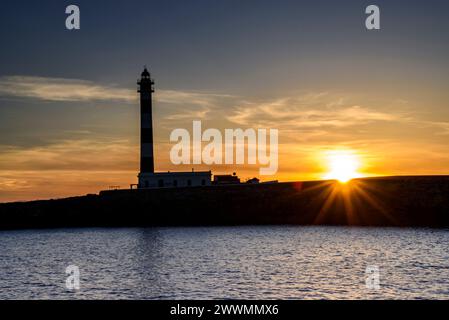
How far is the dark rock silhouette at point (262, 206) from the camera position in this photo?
7656cm

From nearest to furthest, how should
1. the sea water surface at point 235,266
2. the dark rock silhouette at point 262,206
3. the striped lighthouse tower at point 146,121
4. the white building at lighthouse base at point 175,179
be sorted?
the sea water surface at point 235,266, the dark rock silhouette at point 262,206, the striped lighthouse tower at point 146,121, the white building at lighthouse base at point 175,179

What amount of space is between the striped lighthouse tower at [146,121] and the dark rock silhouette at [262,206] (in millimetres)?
5594

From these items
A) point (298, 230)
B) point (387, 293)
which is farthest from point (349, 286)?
point (298, 230)

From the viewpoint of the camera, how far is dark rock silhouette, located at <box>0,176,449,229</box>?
76.6 metres

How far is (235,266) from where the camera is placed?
1533 inches

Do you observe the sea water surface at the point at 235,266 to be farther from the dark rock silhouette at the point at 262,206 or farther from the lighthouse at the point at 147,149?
the lighthouse at the point at 147,149

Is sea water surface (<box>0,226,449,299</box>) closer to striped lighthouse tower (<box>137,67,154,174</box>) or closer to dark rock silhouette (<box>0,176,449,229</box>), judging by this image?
dark rock silhouette (<box>0,176,449,229</box>)

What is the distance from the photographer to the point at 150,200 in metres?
87.2

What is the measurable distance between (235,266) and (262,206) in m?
45.0

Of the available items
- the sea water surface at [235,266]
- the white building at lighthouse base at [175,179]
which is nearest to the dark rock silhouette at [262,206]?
the white building at lighthouse base at [175,179]

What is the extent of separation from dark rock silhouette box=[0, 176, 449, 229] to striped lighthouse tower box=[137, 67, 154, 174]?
18.4ft

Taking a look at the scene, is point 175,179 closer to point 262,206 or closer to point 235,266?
point 262,206

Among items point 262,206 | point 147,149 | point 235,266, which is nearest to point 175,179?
point 147,149

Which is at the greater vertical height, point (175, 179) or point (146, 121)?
point (146, 121)
